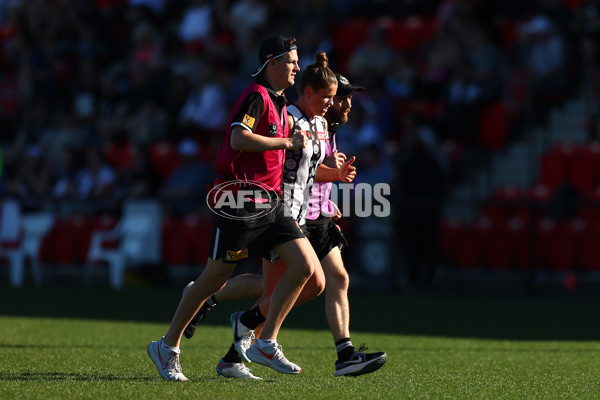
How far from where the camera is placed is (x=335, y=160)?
6.68 meters

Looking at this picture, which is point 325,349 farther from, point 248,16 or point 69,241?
point 248,16

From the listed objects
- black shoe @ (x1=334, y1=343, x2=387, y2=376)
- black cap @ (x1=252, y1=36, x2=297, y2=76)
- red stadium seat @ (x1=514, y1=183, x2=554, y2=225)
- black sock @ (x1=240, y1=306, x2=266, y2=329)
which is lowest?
black shoe @ (x1=334, y1=343, x2=387, y2=376)

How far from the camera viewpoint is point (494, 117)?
15789mm

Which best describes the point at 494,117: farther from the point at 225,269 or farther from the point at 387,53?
the point at 225,269

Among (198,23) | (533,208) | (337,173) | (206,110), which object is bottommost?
(533,208)

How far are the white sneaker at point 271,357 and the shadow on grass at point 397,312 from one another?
315cm

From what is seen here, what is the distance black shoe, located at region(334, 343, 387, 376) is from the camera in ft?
20.9

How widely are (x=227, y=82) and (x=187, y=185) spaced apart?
2.77 m

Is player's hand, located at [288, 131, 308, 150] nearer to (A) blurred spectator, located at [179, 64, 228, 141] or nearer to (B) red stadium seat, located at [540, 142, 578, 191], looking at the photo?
(B) red stadium seat, located at [540, 142, 578, 191]

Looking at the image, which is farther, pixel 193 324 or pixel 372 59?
pixel 372 59

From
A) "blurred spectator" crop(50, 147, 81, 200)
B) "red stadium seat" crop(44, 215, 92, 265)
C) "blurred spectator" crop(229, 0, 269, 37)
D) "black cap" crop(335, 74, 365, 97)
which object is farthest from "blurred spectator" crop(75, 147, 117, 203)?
"black cap" crop(335, 74, 365, 97)

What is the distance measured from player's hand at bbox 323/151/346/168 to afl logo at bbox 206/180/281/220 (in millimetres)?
691

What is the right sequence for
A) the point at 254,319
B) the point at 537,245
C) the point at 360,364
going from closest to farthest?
the point at 360,364 → the point at 254,319 → the point at 537,245

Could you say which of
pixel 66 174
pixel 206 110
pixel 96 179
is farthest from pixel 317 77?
pixel 66 174
